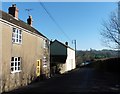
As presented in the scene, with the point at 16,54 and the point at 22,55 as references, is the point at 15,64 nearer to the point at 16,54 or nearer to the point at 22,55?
the point at 16,54

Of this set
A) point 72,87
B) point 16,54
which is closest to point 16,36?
point 16,54

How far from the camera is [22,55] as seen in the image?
944 inches

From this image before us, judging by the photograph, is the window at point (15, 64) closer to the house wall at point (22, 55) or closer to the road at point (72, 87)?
the house wall at point (22, 55)

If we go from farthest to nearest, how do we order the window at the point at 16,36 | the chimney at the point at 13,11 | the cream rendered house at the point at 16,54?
the chimney at the point at 13,11, the window at the point at 16,36, the cream rendered house at the point at 16,54

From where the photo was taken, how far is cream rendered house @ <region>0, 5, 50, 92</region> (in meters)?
19.5

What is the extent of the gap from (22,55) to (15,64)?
6.30 ft

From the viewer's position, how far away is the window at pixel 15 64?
21.6 m

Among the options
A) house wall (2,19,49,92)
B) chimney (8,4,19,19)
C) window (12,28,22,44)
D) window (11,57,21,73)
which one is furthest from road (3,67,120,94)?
chimney (8,4,19,19)

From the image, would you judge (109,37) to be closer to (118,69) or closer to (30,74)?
(118,69)

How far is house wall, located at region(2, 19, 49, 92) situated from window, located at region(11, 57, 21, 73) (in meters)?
0.29

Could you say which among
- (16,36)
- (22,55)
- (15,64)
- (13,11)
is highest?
(13,11)

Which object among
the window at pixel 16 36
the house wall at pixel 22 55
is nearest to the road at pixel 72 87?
the house wall at pixel 22 55

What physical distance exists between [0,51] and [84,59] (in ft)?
341

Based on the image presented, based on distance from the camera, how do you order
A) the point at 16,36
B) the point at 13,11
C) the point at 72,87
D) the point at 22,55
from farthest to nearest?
the point at 13,11 → the point at 22,55 → the point at 16,36 → the point at 72,87
